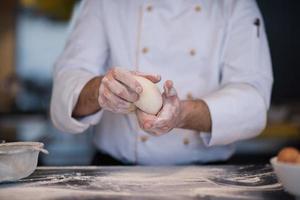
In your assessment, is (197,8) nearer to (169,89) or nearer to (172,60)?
(172,60)

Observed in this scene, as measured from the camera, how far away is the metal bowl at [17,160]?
898 millimetres

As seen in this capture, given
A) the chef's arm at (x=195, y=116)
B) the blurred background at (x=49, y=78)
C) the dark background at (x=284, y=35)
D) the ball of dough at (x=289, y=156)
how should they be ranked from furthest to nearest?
the dark background at (x=284, y=35) < the blurred background at (x=49, y=78) < the chef's arm at (x=195, y=116) < the ball of dough at (x=289, y=156)

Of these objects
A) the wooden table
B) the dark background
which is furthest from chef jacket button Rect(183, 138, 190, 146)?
the dark background

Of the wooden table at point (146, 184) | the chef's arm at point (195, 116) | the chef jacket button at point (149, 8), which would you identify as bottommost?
the wooden table at point (146, 184)

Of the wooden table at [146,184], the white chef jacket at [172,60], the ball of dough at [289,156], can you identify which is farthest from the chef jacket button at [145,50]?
the ball of dough at [289,156]

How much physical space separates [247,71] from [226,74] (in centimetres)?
6

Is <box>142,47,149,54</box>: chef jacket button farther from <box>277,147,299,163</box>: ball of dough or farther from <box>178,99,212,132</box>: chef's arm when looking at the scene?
<box>277,147,299,163</box>: ball of dough

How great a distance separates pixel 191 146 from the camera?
1246 mm

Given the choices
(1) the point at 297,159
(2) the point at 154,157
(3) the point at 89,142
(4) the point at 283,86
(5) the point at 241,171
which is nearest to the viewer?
(1) the point at 297,159

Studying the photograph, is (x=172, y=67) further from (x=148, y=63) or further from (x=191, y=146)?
(x=191, y=146)

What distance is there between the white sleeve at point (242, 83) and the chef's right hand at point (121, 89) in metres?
0.26

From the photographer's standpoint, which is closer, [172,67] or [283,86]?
[172,67]

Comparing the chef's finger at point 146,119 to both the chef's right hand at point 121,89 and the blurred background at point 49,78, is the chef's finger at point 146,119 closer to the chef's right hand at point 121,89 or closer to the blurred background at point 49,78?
the chef's right hand at point 121,89

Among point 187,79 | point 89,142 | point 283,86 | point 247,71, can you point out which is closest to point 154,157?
point 187,79
